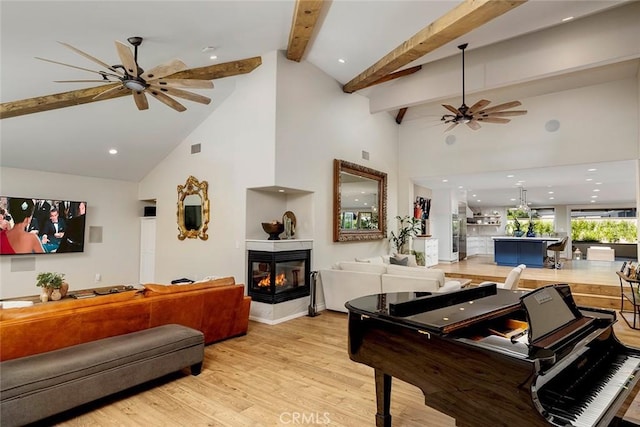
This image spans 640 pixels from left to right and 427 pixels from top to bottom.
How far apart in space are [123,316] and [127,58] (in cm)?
250

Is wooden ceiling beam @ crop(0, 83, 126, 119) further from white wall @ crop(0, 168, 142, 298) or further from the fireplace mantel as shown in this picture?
the fireplace mantel

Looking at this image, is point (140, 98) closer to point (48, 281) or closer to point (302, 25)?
point (302, 25)

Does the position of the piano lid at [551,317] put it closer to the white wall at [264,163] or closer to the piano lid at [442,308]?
the piano lid at [442,308]

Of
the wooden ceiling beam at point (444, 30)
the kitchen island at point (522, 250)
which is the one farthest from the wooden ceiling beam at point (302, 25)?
the kitchen island at point (522, 250)

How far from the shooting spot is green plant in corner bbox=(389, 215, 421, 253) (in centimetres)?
823

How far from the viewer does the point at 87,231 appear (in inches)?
284

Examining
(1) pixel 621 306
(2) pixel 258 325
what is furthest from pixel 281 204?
(1) pixel 621 306

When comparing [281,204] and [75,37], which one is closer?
[75,37]

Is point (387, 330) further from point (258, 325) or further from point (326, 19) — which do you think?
point (326, 19)

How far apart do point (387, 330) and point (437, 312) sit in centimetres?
37

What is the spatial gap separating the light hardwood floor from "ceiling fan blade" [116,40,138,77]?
3.09m

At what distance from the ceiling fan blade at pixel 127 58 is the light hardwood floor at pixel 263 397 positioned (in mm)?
3093

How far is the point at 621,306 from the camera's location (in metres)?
5.55

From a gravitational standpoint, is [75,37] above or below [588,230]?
above
